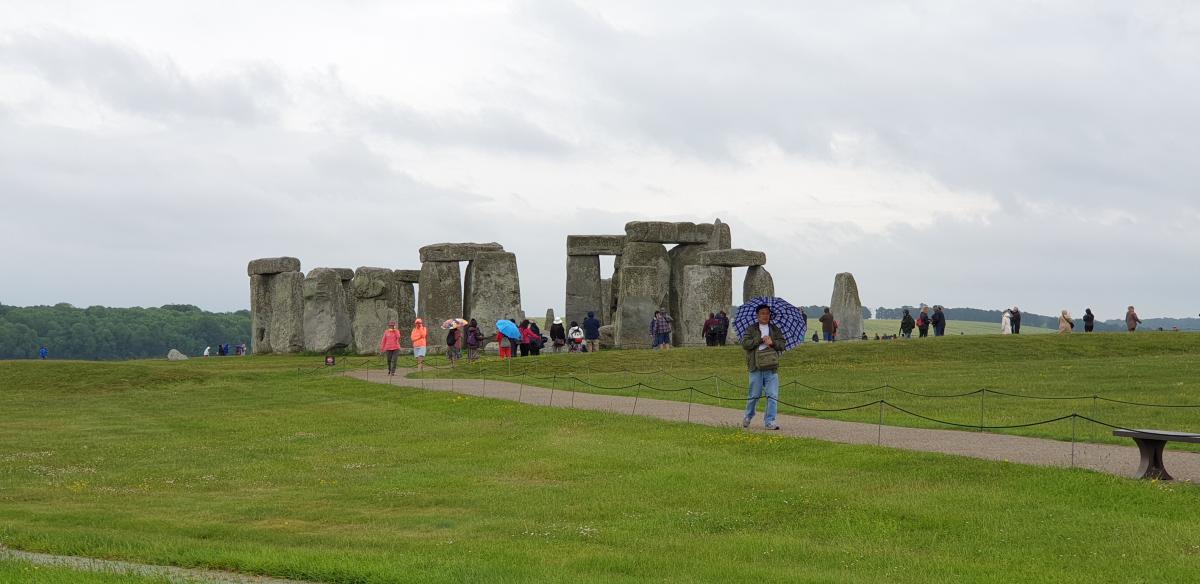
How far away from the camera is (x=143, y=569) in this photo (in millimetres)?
10844

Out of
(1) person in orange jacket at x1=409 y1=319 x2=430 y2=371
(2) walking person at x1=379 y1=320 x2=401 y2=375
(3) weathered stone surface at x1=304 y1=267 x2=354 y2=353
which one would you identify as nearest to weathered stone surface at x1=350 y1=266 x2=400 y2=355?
(3) weathered stone surface at x1=304 y1=267 x2=354 y2=353

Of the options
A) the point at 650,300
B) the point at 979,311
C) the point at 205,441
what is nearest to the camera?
the point at 205,441

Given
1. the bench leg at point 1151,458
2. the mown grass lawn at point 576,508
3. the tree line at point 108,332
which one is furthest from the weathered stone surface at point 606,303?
the tree line at point 108,332

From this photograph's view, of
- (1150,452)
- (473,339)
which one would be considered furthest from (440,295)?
(1150,452)

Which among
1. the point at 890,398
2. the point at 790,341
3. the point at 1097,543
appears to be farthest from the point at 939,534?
the point at 890,398

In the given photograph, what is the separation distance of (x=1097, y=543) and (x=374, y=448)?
38.2 feet

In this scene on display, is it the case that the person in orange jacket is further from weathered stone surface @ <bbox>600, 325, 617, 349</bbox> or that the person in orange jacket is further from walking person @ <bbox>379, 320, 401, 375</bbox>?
weathered stone surface @ <bbox>600, 325, 617, 349</bbox>

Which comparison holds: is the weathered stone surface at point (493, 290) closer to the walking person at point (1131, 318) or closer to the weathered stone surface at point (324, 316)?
the weathered stone surface at point (324, 316)

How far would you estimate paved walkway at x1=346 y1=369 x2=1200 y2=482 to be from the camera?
15.0m

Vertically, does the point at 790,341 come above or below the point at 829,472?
above

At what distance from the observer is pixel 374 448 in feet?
65.1

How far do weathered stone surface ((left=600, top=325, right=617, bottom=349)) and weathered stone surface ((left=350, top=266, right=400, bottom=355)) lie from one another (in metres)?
7.36

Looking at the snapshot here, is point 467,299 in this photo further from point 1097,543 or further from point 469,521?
point 1097,543

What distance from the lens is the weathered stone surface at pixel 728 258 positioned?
4362 cm
